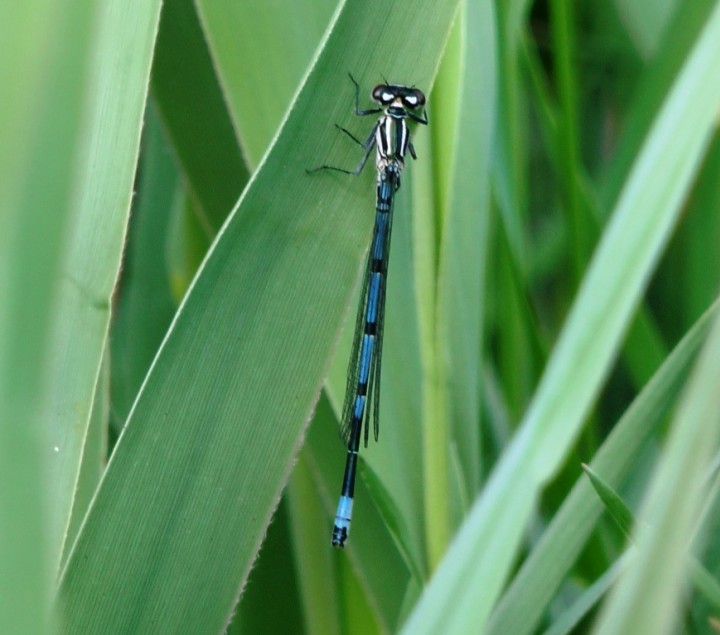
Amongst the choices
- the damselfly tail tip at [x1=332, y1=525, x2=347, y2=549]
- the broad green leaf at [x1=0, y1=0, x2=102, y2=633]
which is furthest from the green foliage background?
the damselfly tail tip at [x1=332, y1=525, x2=347, y2=549]

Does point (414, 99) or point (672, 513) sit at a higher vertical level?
point (414, 99)

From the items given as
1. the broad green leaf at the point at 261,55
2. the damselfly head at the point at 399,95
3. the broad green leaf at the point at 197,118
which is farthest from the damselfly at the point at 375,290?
the broad green leaf at the point at 197,118

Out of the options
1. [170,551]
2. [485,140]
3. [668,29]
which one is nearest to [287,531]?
[170,551]

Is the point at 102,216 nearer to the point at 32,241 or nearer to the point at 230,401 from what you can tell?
the point at 230,401

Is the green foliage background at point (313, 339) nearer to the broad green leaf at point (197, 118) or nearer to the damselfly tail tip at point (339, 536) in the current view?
the broad green leaf at point (197, 118)

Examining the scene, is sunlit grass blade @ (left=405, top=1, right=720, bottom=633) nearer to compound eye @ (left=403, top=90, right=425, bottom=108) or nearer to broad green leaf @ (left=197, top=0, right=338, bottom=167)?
compound eye @ (left=403, top=90, right=425, bottom=108)

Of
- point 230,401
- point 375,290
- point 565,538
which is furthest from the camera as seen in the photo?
point 375,290

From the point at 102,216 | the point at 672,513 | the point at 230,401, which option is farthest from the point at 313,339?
the point at 672,513
